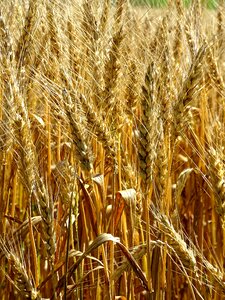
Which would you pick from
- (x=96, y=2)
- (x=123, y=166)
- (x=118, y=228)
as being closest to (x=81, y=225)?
(x=118, y=228)

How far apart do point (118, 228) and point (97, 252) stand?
0.34 feet

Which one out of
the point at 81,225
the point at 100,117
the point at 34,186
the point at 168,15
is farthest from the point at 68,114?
the point at 168,15

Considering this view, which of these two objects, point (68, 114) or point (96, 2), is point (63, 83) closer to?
point (68, 114)

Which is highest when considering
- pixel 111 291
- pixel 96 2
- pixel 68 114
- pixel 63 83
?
pixel 96 2

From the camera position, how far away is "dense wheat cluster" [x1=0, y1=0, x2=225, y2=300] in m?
1.64

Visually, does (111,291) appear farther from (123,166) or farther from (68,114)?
(68,114)

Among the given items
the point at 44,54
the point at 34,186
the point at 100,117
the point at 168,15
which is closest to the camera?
the point at 34,186

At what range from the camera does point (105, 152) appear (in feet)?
6.38

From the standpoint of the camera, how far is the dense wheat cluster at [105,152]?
5.38ft

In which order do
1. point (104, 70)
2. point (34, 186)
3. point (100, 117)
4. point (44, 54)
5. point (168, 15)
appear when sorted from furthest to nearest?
1. point (168, 15)
2. point (44, 54)
3. point (104, 70)
4. point (100, 117)
5. point (34, 186)

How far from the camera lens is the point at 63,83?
75.2 inches

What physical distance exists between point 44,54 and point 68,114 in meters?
0.60

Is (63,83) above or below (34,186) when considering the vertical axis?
above

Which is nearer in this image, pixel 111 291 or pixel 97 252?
pixel 111 291
